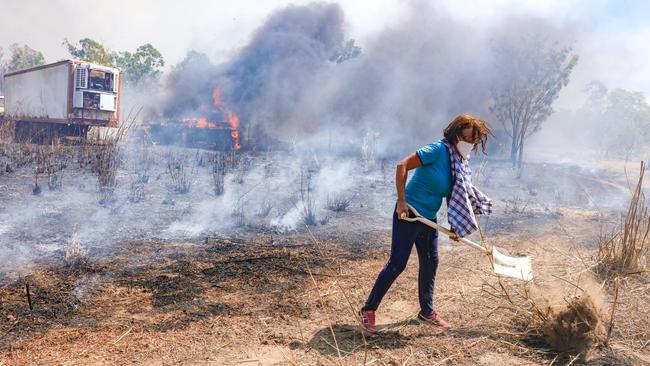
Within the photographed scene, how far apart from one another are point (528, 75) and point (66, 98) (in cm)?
1742

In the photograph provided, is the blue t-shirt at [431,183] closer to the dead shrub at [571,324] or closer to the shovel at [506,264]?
the shovel at [506,264]

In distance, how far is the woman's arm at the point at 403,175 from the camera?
10.2 ft

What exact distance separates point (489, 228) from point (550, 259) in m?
2.11

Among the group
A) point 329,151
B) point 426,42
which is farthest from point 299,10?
point 329,151

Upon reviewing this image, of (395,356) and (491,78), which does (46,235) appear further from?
(491,78)

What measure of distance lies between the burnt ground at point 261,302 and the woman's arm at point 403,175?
0.96 metres

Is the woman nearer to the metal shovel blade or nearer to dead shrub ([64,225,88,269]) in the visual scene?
the metal shovel blade

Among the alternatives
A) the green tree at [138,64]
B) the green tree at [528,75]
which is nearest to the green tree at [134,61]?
the green tree at [138,64]

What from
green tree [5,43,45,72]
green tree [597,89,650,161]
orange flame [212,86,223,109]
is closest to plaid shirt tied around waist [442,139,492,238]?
orange flame [212,86,223,109]

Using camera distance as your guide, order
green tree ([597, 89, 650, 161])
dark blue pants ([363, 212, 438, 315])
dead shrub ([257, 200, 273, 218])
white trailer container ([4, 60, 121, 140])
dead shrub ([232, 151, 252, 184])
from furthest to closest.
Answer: green tree ([597, 89, 650, 161]) → white trailer container ([4, 60, 121, 140]) → dead shrub ([232, 151, 252, 184]) → dead shrub ([257, 200, 273, 218]) → dark blue pants ([363, 212, 438, 315])

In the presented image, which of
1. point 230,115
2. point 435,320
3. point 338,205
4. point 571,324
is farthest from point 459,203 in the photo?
point 230,115

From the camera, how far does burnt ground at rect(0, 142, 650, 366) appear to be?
3.04 meters

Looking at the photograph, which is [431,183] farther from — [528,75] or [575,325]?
[528,75]

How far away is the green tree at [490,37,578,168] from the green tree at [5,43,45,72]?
135 feet
